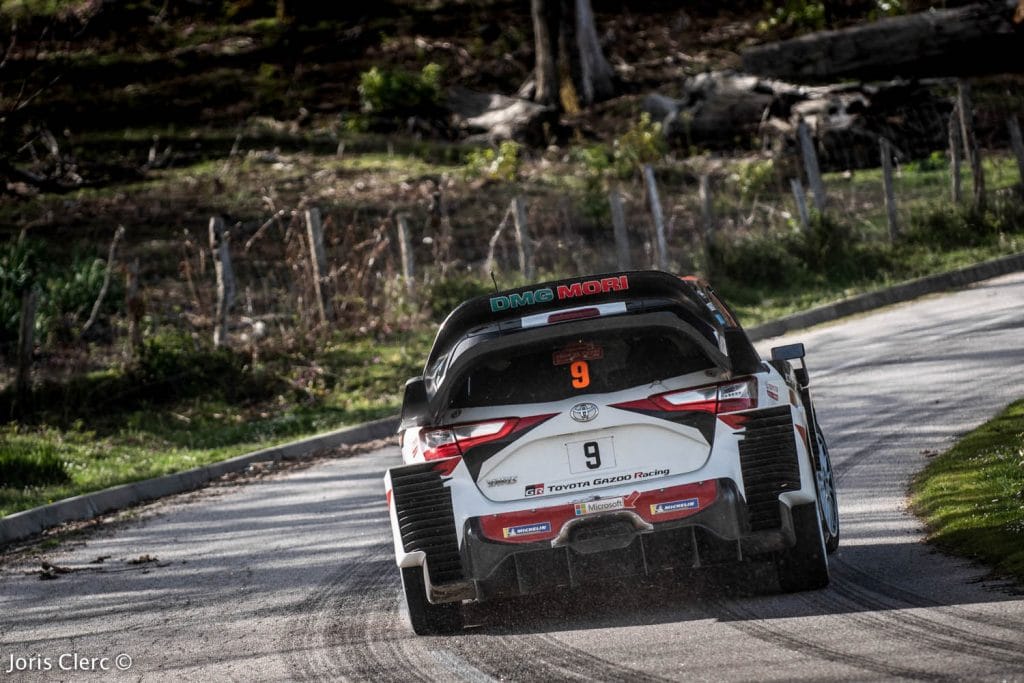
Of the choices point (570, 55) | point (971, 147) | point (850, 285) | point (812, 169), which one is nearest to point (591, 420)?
point (850, 285)

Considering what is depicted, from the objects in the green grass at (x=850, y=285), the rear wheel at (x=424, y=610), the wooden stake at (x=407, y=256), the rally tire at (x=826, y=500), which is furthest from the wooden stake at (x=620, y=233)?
the rear wheel at (x=424, y=610)

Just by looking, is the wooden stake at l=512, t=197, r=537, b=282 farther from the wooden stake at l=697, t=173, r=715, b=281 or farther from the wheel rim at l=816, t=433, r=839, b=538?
the wheel rim at l=816, t=433, r=839, b=538

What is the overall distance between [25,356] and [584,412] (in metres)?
12.0

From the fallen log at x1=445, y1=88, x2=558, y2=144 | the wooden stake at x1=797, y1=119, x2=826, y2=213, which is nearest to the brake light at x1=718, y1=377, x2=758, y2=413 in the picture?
the wooden stake at x1=797, y1=119, x2=826, y2=213

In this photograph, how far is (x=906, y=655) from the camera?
230 inches

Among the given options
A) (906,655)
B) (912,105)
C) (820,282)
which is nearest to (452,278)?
(820,282)

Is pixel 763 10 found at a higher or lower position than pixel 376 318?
higher

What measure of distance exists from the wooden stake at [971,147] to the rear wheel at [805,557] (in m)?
17.7

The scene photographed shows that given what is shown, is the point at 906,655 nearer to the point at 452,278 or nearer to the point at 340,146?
the point at 452,278

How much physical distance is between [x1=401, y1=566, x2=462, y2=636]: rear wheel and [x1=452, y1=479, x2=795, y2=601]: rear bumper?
Result: 300 mm

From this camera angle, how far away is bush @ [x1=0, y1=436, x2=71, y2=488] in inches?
574

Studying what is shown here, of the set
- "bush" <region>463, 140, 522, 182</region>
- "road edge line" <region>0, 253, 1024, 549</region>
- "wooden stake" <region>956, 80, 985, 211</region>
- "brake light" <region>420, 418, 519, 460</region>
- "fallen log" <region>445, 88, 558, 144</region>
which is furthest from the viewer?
"fallen log" <region>445, 88, 558, 144</region>

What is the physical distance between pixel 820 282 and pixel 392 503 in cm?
1608

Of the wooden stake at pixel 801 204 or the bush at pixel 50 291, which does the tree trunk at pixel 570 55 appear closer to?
the wooden stake at pixel 801 204
